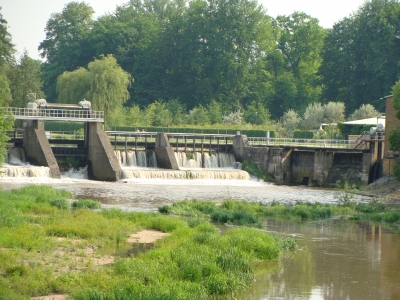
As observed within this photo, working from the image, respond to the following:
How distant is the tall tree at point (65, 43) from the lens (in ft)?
355

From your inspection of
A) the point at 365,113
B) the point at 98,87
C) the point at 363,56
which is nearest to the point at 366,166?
the point at 365,113

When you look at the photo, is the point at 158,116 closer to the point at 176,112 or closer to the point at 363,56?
the point at 176,112

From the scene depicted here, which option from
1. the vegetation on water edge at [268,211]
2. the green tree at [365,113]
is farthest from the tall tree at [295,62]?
the vegetation on water edge at [268,211]

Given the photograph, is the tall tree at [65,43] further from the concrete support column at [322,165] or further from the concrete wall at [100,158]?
the concrete support column at [322,165]

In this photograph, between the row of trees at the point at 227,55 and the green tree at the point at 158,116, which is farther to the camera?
the row of trees at the point at 227,55

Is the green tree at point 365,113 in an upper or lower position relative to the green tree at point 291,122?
upper

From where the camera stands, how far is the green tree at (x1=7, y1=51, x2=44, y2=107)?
2906 inches

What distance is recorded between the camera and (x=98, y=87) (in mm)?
73188

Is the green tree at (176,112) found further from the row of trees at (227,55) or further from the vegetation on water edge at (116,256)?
the vegetation on water edge at (116,256)

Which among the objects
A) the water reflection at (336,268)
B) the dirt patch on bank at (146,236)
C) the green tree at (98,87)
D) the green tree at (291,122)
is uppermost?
the green tree at (98,87)

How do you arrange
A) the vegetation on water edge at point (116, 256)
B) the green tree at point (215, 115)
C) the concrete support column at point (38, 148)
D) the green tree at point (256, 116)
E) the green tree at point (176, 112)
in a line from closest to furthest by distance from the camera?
the vegetation on water edge at point (116, 256) → the concrete support column at point (38, 148) → the green tree at point (176, 112) → the green tree at point (215, 115) → the green tree at point (256, 116)

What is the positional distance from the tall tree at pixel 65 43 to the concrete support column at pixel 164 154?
48009 mm

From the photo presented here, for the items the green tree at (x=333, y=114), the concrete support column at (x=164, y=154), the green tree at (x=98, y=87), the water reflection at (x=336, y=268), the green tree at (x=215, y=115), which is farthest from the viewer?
the green tree at (x=215, y=115)

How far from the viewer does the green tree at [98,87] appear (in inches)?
2886
